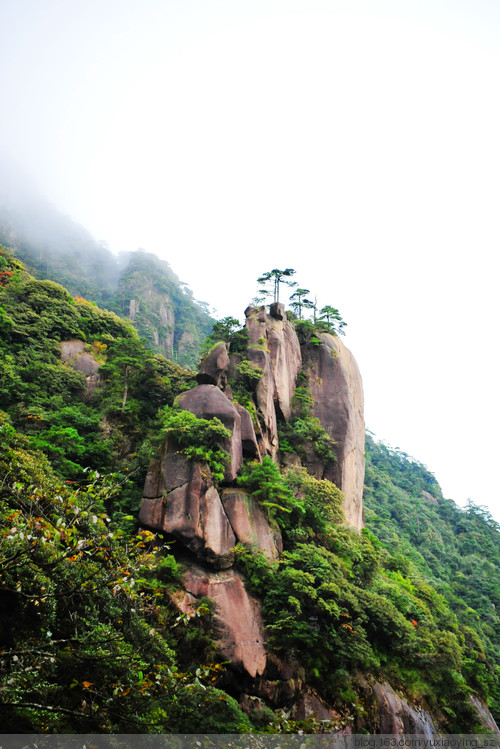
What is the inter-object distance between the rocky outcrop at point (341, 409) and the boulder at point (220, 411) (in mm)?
7824

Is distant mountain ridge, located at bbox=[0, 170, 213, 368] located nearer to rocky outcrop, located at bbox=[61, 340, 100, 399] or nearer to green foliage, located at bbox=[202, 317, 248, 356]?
rocky outcrop, located at bbox=[61, 340, 100, 399]

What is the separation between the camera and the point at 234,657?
12.0m

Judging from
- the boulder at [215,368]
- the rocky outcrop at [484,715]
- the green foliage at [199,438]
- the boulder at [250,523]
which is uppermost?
the boulder at [215,368]

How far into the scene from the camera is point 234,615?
1284 centimetres

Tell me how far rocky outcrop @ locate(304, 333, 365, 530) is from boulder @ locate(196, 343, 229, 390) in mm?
7849

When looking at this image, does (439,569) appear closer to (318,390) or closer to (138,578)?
(318,390)

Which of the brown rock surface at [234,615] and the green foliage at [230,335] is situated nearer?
the brown rock surface at [234,615]

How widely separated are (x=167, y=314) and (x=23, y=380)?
41.4 m

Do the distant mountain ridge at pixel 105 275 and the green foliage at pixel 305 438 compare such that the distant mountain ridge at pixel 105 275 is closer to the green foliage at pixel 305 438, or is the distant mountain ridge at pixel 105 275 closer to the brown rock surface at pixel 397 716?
the green foliage at pixel 305 438

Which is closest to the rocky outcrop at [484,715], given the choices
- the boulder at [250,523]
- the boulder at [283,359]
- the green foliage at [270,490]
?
the boulder at [250,523]

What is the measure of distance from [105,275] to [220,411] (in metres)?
59.4

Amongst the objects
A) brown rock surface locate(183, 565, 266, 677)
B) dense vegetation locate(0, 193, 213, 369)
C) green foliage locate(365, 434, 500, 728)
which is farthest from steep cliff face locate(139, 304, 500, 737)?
dense vegetation locate(0, 193, 213, 369)

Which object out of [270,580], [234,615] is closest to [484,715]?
[270,580]

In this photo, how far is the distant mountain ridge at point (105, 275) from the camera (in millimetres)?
53594
